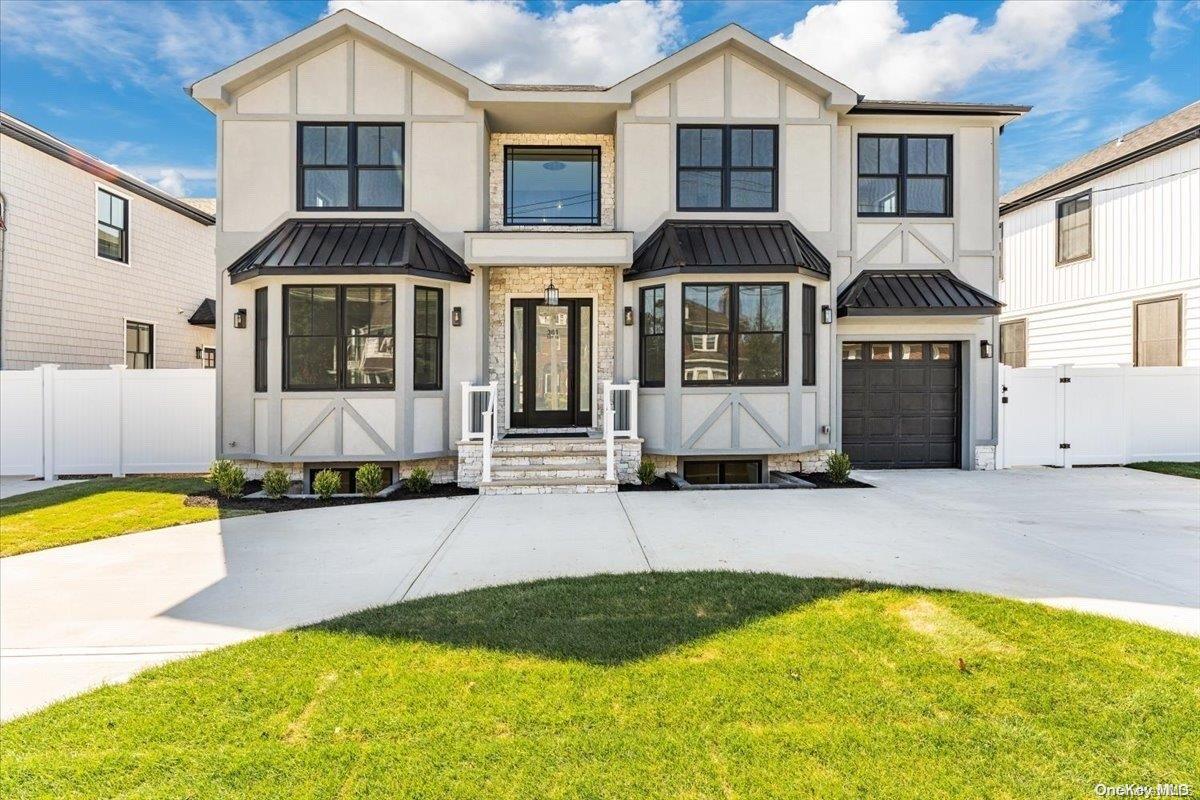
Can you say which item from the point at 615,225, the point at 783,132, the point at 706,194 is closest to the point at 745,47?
the point at 783,132

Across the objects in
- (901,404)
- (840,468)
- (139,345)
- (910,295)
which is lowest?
(840,468)

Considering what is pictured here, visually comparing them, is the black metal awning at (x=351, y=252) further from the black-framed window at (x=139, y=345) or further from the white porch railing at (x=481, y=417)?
the black-framed window at (x=139, y=345)

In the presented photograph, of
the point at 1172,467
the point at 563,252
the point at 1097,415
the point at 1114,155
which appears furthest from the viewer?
the point at 1114,155

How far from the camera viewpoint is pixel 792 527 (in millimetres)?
6531

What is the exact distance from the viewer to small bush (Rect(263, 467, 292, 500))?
8.45 metres

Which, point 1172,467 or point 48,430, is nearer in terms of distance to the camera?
point 48,430

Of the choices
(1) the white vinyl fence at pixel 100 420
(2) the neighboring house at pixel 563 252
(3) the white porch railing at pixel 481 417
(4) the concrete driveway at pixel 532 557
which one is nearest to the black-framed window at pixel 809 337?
(2) the neighboring house at pixel 563 252

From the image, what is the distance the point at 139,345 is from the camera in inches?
570

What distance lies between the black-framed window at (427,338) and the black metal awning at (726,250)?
11.1 feet

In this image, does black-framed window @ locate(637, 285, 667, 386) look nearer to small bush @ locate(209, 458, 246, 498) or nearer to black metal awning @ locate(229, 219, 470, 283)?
black metal awning @ locate(229, 219, 470, 283)

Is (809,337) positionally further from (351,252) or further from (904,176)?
(351,252)

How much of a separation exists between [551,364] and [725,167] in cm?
474

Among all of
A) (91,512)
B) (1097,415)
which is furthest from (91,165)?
(1097,415)

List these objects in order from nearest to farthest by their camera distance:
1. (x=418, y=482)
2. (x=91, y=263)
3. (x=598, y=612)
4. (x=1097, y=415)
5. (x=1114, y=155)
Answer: (x=598, y=612), (x=418, y=482), (x=1097, y=415), (x=91, y=263), (x=1114, y=155)
